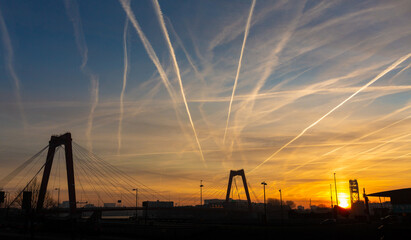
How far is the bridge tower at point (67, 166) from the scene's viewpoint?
69.8 metres

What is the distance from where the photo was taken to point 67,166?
74.4 meters

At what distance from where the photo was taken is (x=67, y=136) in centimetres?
7794

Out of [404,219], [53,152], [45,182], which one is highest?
[53,152]

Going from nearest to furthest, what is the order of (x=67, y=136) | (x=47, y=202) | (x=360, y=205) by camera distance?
1. (x=67, y=136)
2. (x=47, y=202)
3. (x=360, y=205)

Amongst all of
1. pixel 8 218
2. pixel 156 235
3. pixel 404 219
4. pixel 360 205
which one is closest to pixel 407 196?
pixel 404 219

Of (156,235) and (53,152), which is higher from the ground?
(53,152)

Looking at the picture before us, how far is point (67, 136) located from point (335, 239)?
2396 inches

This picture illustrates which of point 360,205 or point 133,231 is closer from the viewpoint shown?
point 133,231

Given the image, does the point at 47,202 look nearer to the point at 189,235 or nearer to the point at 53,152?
the point at 53,152

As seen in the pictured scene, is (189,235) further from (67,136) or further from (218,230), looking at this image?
(67,136)

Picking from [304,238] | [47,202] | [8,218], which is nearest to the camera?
[304,238]

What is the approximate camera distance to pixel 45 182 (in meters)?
73.3

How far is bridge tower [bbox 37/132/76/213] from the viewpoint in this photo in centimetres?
6981

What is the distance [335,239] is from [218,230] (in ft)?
45.2
